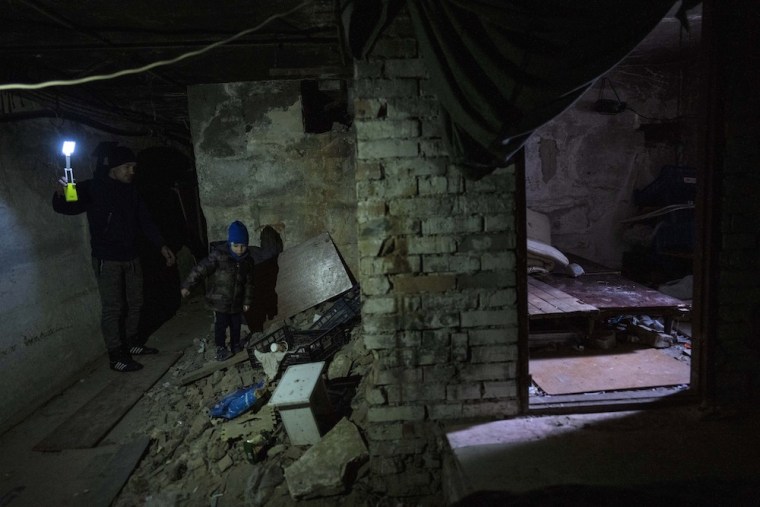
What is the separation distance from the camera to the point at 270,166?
5.25 meters

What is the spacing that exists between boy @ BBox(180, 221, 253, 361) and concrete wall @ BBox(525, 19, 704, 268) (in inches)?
190

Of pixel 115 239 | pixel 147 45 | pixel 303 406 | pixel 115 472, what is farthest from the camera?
pixel 115 239

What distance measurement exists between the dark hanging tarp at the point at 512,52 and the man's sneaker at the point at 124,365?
472 centimetres

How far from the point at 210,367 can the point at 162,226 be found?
432 cm

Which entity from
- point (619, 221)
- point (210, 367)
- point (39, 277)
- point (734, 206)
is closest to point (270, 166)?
point (210, 367)

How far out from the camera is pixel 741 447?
2193mm

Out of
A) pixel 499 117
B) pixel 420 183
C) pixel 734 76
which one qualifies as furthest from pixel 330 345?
pixel 734 76

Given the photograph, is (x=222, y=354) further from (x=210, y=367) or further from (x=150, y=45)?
(x=150, y=45)

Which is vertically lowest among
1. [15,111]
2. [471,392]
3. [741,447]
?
[741,447]

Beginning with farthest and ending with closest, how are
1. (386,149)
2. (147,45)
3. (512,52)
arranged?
(147,45)
(386,149)
(512,52)

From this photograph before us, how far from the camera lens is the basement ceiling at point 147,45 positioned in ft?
9.11

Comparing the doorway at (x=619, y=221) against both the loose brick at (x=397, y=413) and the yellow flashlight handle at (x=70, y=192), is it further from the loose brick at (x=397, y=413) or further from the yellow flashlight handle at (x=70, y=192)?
the yellow flashlight handle at (x=70, y=192)

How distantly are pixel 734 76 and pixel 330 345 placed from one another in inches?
149

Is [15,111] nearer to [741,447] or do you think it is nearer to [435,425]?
[435,425]
